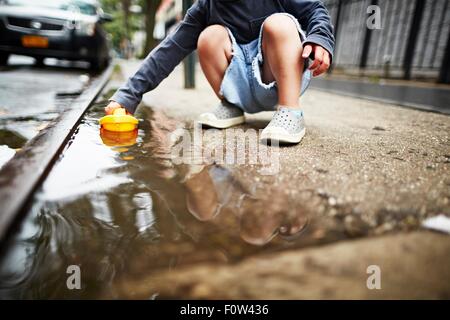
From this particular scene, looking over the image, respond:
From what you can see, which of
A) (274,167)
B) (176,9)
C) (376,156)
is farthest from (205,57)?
(176,9)

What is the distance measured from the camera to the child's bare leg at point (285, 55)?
152cm

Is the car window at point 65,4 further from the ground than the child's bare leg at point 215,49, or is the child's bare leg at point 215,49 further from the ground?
the car window at point 65,4

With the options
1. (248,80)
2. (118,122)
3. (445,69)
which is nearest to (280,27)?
(248,80)

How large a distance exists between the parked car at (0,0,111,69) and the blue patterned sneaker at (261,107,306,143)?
4.51m

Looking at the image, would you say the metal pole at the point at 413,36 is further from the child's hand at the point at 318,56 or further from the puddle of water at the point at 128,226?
the puddle of water at the point at 128,226

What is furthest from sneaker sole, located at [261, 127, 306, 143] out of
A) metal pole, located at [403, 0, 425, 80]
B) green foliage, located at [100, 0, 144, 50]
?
green foliage, located at [100, 0, 144, 50]

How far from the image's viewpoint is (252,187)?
1046 millimetres

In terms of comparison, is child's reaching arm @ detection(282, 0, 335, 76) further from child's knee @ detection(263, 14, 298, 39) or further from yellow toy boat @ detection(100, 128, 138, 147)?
yellow toy boat @ detection(100, 128, 138, 147)

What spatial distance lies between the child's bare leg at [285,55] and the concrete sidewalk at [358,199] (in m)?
0.25

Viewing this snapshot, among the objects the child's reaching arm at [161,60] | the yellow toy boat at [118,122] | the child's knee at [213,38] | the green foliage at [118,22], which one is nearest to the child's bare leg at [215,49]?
the child's knee at [213,38]

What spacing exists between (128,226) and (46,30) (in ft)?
16.8

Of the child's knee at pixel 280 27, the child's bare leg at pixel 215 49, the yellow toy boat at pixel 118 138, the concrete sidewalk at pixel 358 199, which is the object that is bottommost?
A: the yellow toy boat at pixel 118 138

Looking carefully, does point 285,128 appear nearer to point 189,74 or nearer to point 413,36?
point 189,74
